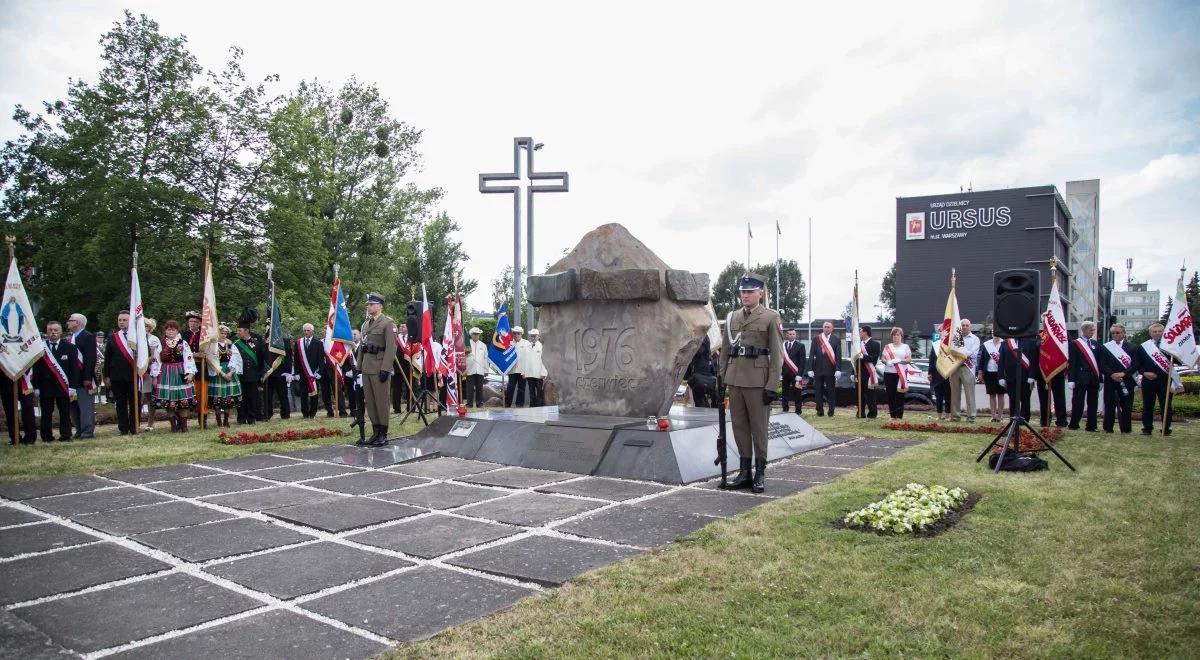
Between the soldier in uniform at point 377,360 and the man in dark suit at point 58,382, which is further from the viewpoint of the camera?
the man in dark suit at point 58,382

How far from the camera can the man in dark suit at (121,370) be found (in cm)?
1209

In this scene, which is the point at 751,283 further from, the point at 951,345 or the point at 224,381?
the point at 224,381

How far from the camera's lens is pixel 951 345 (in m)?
13.6

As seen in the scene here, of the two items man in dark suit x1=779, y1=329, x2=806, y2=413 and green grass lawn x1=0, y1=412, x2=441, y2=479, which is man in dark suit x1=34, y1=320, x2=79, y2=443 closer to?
green grass lawn x1=0, y1=412, x2=441, y2=479

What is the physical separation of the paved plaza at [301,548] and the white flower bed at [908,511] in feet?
3.56

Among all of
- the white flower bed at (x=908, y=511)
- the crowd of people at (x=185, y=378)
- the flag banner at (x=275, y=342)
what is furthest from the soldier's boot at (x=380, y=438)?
the white flower bed at (x=908, y=511)

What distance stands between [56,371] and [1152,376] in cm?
1719

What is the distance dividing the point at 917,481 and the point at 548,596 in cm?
462

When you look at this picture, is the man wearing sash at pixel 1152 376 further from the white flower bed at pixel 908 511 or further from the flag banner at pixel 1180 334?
the white flower bed at pixel 908 511

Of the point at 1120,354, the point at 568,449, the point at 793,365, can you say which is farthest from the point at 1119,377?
the point at 568,449

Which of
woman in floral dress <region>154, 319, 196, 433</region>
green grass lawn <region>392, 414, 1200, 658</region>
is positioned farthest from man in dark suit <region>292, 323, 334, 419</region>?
green grass lawn <region>392, 414, 1200, 658</region>

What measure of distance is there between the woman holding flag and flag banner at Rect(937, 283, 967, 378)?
866 millimetres

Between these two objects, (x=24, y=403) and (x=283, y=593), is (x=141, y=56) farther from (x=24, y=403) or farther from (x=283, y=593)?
(x=283, y=593)

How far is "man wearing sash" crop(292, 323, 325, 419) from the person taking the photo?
50.9 ft
